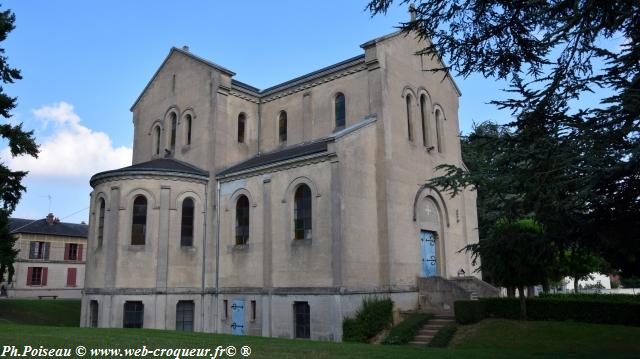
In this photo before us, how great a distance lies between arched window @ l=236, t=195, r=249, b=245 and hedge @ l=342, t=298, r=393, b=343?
7361 millimetres

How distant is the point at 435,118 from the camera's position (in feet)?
95.3

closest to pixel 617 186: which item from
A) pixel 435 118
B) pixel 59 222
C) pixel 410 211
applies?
pixel 410 211

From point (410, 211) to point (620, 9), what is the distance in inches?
640

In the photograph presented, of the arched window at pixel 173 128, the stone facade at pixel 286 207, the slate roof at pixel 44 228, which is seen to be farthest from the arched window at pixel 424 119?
the slate roof at pixel 44 228

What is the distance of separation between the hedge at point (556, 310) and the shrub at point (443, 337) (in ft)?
2.27

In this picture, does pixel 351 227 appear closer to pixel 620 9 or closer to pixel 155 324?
pixel 155 324

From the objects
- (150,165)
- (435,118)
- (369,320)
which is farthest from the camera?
(435,118)

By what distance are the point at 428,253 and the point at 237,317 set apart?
33.3 feet

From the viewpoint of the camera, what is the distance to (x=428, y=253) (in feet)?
85.7

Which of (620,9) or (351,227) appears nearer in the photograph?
(620,9)

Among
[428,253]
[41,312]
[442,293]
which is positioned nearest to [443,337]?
[442,293]

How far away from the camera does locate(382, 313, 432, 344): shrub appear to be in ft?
65.8

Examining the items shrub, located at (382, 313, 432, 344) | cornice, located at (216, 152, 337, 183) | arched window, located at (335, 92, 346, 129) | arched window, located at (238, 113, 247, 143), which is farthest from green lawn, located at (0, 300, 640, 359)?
arched window, located at (238, 113, 247, 143)

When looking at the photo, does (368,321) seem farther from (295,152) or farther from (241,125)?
(241,125)
